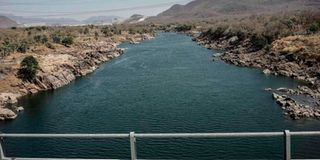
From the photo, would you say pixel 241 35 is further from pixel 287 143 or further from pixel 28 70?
pixel 287 143

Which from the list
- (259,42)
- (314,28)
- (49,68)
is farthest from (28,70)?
(314,28)

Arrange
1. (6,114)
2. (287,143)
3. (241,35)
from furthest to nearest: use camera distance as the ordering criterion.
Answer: (241,35) → (6,114) → (287,143)

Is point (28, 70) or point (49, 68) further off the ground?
point (28, 70)

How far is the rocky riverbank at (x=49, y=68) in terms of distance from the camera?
56600 millimetres

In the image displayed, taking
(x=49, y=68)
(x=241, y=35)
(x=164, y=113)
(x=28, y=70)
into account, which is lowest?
(x=164, y=113)

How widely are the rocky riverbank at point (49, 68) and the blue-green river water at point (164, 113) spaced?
2.03m

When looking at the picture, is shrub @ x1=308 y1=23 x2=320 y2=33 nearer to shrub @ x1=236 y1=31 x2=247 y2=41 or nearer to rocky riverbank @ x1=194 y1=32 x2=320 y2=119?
rocky riverbank @ x1=194 y1=32 x2=320 y2=119

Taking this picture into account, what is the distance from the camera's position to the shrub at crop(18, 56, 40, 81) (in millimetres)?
64188

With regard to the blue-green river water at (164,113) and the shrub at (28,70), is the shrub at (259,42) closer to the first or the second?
the blue-green river water at (164,113)

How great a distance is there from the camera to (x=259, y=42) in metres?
80.6

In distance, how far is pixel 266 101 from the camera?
151 ft

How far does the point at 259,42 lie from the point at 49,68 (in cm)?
3824

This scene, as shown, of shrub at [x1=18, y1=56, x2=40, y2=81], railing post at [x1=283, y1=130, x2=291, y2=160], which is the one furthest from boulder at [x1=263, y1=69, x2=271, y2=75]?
railing post at [x1=283, y1=130, x2=291, y2=160]

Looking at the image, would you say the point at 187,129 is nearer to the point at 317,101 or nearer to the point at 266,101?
the point at 266,101
